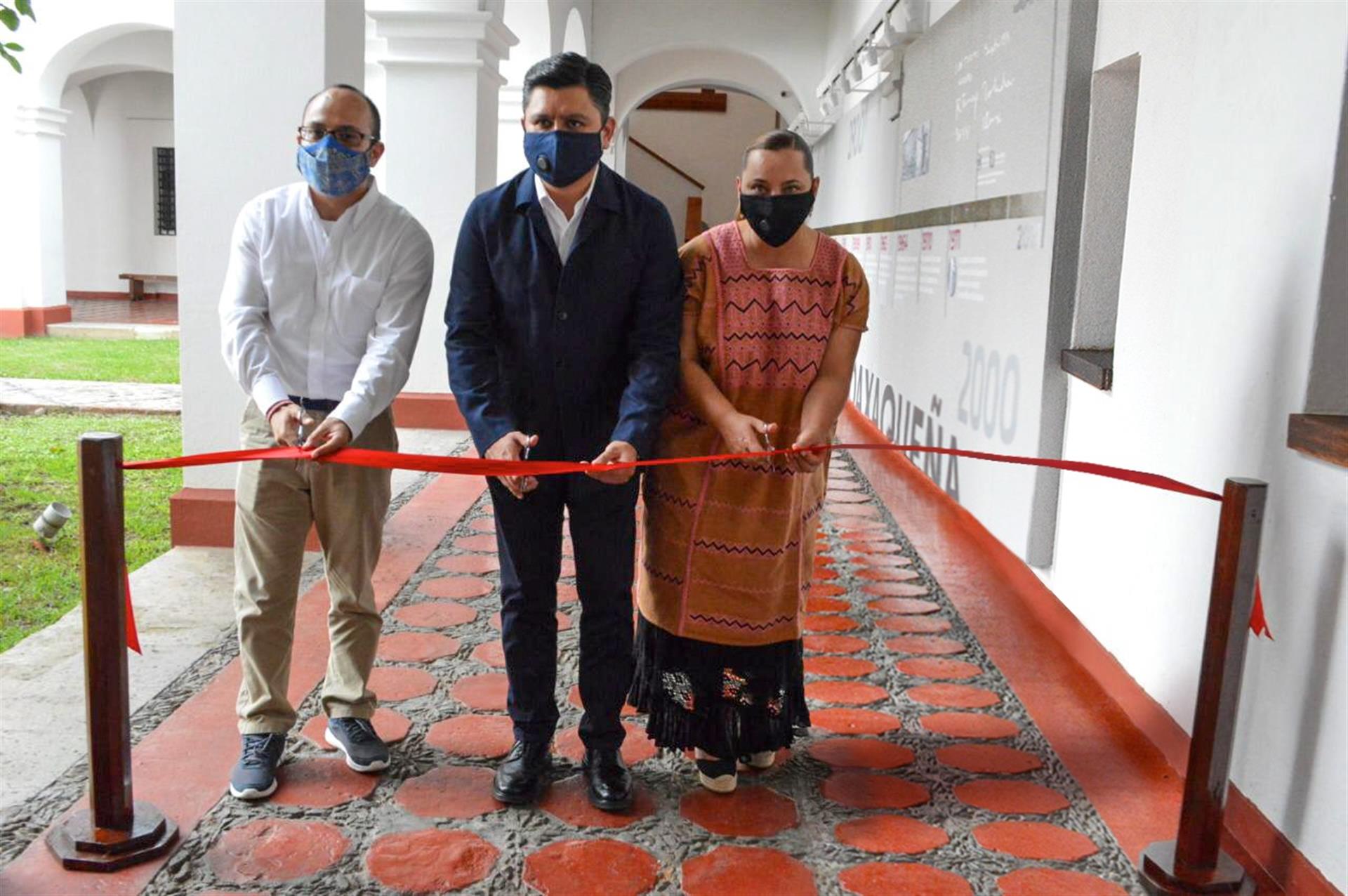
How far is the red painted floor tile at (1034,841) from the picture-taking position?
2.81 m

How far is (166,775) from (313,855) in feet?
1.92

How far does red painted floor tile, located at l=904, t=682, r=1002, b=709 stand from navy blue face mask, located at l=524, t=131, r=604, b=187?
1973 millimetres

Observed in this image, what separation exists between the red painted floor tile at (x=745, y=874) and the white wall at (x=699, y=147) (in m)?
20.1

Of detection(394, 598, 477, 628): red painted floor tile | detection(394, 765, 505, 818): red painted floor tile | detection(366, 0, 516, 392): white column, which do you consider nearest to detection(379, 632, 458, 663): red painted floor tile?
detection(394, 598, 477, 628): red painted floor tile

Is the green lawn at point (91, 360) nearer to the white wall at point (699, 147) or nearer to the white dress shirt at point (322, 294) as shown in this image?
the white dress shirt at point (322, 294)

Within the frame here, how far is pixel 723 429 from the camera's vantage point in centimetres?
286

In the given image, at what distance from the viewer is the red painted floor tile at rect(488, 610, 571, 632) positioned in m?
4.33

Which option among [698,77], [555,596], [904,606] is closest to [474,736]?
[555,596]

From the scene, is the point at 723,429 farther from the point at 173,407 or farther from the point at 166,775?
the point at 173,407

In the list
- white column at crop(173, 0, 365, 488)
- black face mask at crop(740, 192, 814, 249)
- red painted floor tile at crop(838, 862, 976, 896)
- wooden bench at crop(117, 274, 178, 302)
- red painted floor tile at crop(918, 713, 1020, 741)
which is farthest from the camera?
wooden bench at crop(117, 274, 178, 302)

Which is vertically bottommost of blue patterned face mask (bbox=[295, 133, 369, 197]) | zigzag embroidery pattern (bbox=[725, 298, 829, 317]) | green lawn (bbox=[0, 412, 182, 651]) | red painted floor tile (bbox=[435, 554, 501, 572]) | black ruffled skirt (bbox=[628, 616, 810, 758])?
green lawn (bbox=[0, 412, 182, 651])

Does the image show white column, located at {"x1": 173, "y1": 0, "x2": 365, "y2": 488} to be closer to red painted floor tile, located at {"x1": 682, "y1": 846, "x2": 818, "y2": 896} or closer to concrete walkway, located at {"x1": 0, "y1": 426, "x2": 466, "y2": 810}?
concrete walkway, located at {"x1": 0, "y1": 426, "x2": 466, "y2": 810}

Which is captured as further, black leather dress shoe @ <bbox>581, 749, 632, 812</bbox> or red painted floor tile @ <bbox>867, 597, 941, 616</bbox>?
red painted floor tile @ <bbox>867, 597, 941, 616</bbox>

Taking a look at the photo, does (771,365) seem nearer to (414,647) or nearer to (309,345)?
(309,345)
